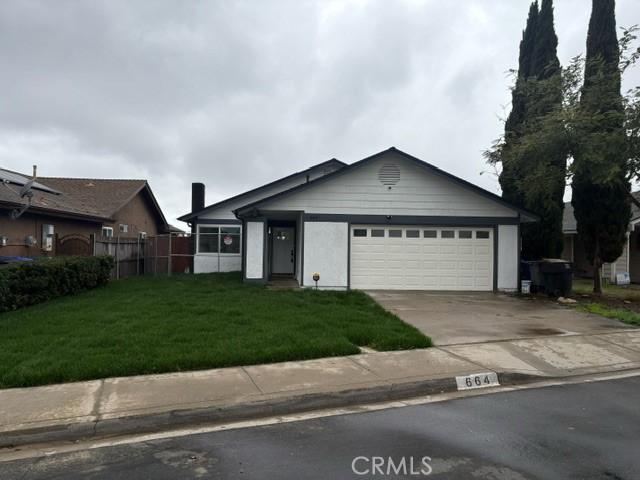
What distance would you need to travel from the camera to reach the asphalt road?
3.71 metres

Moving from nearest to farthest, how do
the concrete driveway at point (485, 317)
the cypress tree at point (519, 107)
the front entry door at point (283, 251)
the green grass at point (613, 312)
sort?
the concrete driveway at point (485, 317), the green grass at point (613, 312), the cypress tree at point (519, 107), the front entry door at point (283, 251)

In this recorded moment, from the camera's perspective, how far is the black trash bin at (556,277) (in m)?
14.4

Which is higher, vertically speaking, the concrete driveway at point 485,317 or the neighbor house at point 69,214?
the neighbor house at point 69,214

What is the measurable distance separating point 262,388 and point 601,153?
1129 centimetres

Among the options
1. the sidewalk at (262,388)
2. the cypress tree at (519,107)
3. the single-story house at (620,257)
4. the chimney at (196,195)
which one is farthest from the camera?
the chimney at (196,195)

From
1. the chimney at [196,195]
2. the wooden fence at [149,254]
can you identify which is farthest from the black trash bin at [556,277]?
the chimney at [196,195]

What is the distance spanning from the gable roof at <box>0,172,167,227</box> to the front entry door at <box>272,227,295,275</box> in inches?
302

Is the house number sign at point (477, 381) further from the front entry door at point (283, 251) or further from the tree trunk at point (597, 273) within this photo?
the front entry door at point (283, 251)

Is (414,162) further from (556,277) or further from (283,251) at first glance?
(283,251)

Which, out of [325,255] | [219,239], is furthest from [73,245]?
[325,255]

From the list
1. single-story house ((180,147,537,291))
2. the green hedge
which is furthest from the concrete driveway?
the green hedge

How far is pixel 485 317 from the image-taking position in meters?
10.5

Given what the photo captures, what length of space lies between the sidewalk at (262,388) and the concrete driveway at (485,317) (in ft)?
3.43

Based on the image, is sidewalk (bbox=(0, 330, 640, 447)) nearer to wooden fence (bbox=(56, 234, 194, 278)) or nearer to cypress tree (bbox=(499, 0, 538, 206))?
cypress tree (bbox=(499, 0, 538, 206))
